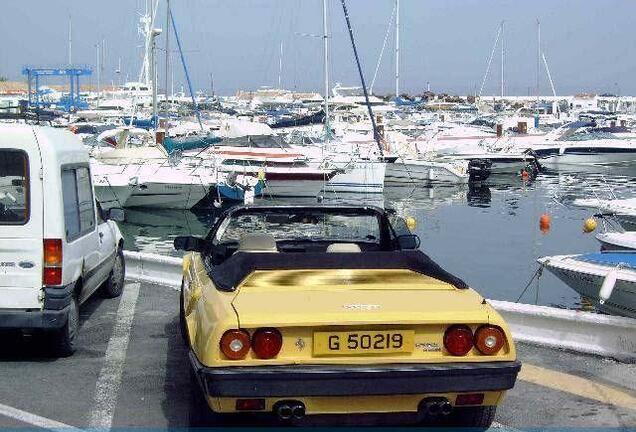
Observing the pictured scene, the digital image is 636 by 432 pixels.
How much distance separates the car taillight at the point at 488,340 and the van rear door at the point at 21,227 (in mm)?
3602

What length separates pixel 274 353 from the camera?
4727mm

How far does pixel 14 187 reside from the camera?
686 cm

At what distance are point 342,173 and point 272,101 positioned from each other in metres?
62.1

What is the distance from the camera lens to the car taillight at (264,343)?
15.5 feet

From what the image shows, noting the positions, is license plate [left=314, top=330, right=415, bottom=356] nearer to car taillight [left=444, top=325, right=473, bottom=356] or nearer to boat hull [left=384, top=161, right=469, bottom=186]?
car taillight [left=444, top=325, right=473, bottom=356]

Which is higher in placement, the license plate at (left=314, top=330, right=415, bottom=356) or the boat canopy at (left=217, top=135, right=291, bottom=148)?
the boat canopy at (left=217, top=135, right=291, bottom=148)

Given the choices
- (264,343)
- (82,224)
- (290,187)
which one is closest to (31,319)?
(82,224)

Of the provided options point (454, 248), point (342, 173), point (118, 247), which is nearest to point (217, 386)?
point (118, 247)

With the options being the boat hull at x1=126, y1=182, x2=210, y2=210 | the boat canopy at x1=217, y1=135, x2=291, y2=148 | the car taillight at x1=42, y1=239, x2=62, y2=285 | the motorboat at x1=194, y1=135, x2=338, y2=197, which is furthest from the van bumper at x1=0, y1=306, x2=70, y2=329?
the boat canopy at x1=217, y1=135, x2=291, y2=148

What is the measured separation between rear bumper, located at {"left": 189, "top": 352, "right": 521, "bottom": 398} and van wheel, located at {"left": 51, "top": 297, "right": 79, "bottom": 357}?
110 inches

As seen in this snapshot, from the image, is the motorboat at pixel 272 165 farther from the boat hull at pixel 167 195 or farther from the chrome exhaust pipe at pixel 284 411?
the chrome exhaust pipe at pixel 284 411

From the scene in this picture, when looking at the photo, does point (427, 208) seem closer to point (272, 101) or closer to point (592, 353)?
point (592, 353)

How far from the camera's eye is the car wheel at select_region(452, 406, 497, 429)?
530 cm

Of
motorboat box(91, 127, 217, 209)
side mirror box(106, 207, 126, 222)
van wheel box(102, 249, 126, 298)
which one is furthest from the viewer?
motorboat box(91, 127, 217, 209)
